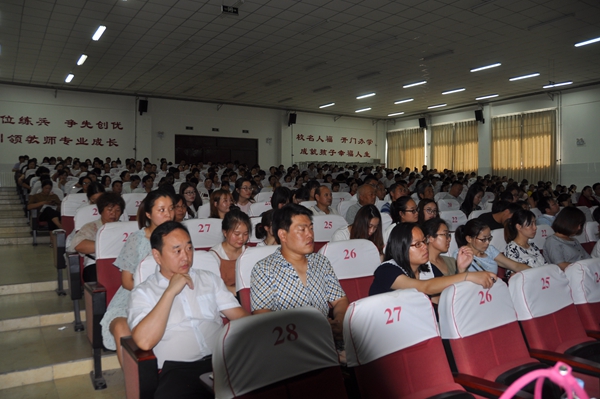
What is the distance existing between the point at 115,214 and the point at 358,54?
26.3 feet

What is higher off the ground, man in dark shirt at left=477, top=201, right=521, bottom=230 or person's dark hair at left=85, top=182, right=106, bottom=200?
person's dark hair at left=85, top=182, right=106, bottom=200

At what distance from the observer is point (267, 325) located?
1.72 m

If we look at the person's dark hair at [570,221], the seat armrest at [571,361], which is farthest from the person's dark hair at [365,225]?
the person's dark hair at [570,221]

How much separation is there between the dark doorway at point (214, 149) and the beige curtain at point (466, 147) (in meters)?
7.83

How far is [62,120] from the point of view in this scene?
1391 cm

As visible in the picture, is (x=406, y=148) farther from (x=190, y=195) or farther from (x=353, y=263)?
(x=353, y=263)

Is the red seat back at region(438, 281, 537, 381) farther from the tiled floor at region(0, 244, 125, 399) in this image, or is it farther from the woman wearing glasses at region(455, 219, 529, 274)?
the tiled floor at region(0, 244, 125, 399)

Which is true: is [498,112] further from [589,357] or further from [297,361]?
[297,361]

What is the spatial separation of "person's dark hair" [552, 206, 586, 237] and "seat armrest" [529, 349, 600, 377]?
2049 mm

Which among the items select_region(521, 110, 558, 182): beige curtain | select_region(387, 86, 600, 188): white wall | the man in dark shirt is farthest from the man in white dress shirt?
select_region(521, 110, 558, 182): beige curtain

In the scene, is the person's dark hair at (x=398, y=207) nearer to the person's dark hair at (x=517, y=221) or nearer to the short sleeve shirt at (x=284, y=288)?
the person's dark hair at (x=517, y=221)

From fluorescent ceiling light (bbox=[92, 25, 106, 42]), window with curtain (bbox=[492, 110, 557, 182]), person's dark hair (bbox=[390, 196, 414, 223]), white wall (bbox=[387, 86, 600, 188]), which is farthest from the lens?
window with curtain (bbox=[492, 110, 557, 182])

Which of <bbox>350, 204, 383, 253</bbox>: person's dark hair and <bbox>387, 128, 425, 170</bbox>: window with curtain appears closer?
<bbox>350, 204, 383, 253</bbox>: person's dark hair

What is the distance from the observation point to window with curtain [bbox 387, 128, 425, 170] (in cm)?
1952
